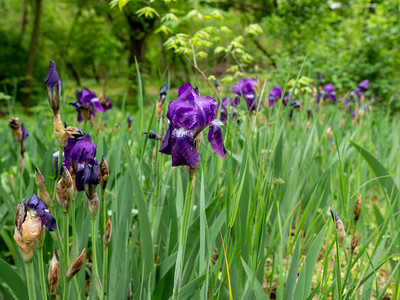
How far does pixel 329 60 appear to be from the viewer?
6.16 m

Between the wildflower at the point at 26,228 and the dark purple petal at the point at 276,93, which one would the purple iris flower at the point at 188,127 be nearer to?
the wildflower at the point at 26,228

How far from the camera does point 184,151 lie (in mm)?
657

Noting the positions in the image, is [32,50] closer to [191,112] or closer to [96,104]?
[96,104]

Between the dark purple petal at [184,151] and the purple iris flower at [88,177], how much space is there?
8.0 inches

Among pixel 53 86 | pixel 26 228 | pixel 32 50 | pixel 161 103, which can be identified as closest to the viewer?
pixel 26 228

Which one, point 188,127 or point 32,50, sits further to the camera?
point 32,50

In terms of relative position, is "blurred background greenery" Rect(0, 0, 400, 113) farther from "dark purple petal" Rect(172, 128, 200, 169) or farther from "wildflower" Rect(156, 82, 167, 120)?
"dark purple petal" Rect(172, 128, 200, 169)

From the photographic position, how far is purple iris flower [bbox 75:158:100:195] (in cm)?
76

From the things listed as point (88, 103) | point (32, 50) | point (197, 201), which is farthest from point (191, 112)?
point (32, 50)

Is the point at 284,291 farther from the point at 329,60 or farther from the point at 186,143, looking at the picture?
the point at 329,60

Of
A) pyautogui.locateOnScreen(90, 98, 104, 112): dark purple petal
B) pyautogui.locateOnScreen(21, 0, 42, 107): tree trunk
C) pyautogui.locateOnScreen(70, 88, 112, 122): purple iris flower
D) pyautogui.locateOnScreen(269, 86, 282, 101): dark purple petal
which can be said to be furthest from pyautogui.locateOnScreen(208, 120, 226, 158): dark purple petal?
pyautogui.locateOnScreen(21, 0, 42, 107): tree trunk

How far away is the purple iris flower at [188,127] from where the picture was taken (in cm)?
66

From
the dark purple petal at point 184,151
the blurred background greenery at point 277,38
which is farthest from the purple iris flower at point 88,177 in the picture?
the blurred background greenery at point 277,38

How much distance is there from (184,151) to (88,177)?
0.23 m
